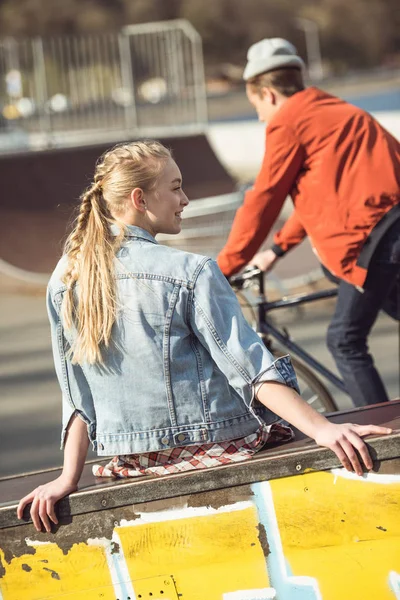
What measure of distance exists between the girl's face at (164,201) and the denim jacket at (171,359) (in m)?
0.06

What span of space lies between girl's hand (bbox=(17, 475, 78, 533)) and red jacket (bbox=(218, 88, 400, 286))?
6.20 feet

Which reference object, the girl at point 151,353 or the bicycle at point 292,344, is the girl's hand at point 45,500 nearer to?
the girl at point 151,353

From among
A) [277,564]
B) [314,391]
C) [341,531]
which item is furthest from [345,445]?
[314,391]

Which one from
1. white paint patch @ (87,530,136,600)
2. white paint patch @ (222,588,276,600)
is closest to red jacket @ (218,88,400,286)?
white paint patch @ (222,588,276,600)

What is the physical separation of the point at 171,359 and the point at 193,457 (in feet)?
1.03

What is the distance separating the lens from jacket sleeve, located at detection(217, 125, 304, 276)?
4.31 m

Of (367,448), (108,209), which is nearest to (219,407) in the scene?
(367,448)

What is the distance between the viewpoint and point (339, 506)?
9.11 feet

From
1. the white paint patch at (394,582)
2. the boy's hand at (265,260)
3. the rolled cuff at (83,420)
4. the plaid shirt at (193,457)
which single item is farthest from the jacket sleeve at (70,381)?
the boy's hand at (265,260)

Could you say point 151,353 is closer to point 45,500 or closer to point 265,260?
point 45,500

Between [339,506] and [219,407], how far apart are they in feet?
1.44

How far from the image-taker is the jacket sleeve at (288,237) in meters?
4.89

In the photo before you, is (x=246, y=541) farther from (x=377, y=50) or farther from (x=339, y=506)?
(x=377, y=50)

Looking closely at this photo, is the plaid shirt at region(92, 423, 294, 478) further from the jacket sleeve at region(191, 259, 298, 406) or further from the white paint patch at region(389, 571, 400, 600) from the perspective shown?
the white paint patch at region(389, 571, 400, 600)
